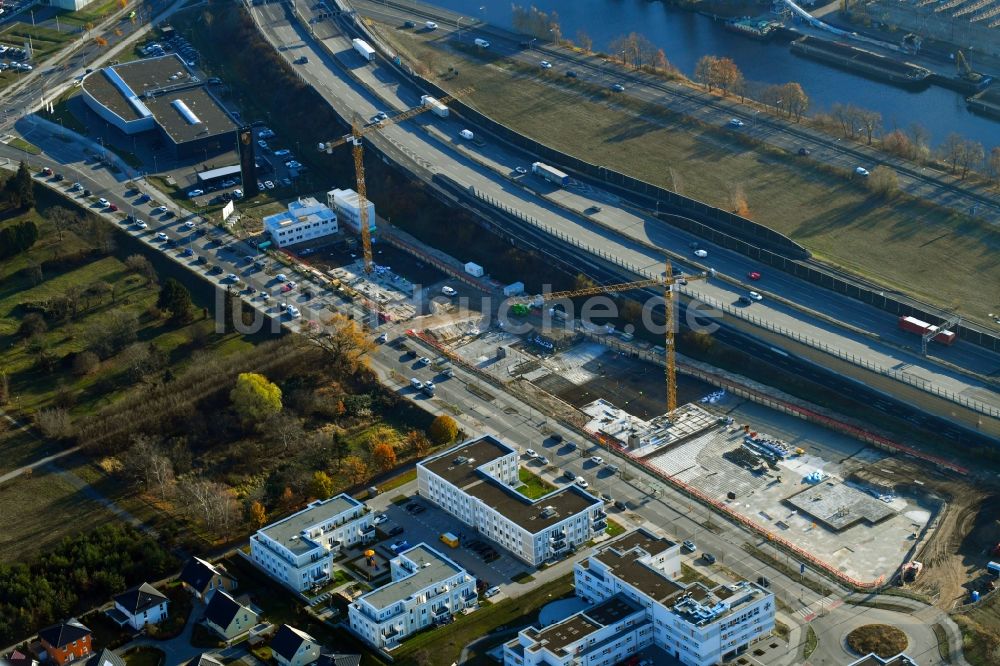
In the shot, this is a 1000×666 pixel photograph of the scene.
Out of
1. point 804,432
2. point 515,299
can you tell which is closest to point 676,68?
point 515,299

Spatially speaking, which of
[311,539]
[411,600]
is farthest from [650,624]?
[311,539]

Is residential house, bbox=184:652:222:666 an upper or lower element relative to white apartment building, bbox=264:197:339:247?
lower

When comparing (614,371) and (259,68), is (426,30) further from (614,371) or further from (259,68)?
(614,371)

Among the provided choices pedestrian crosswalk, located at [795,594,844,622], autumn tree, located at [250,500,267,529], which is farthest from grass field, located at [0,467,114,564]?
pedestrian crosswalk, located at [795,594,844,622]

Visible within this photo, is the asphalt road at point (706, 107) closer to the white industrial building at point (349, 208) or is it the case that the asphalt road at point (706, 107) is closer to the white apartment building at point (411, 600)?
the white industrial building at point (349, 208)

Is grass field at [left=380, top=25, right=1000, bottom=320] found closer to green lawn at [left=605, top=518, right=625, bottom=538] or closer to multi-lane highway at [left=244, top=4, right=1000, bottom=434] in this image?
multi-lane highway at [left=244, top=4, right=1000, bottom=434]

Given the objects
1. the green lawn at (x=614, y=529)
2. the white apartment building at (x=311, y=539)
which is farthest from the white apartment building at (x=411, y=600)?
the green lawn at (x=614, y=529)

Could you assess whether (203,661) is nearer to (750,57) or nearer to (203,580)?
(203,580)

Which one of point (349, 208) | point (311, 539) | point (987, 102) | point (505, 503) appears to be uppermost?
point (987, 102)
